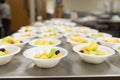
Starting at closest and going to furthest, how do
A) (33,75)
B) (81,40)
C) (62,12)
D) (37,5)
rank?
1. (33,75)
2. (81,40)
3. (62,12)
4. (37,5)

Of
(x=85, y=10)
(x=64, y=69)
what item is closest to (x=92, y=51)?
(x=64, y=69)

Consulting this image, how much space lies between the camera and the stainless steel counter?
98cm

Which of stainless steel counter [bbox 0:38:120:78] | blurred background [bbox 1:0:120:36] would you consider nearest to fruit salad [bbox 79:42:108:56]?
stainless steel counter [bbox 0:38:120:78]

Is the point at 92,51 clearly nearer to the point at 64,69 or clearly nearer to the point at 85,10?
the point at 64,69

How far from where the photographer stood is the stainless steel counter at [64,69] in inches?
38.4

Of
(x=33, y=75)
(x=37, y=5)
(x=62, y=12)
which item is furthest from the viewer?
(x=37, y=5)

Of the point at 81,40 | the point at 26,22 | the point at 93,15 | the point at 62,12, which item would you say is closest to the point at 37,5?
the point at 62,12

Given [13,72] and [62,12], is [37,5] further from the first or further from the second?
[13,72]

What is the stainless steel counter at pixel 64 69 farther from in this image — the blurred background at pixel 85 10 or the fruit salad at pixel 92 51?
the blurred background at pixel 85 10

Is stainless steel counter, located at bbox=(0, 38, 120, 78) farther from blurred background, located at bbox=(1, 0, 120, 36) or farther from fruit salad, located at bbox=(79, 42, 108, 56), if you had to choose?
blurred background, located at bbox=(1, 0, 120, 36)

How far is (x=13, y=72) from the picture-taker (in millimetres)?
1006

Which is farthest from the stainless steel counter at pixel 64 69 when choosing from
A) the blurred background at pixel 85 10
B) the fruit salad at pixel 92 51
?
the blurred background at pixel 85 10

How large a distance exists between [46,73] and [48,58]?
9 cm

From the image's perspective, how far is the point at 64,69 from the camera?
105cm
